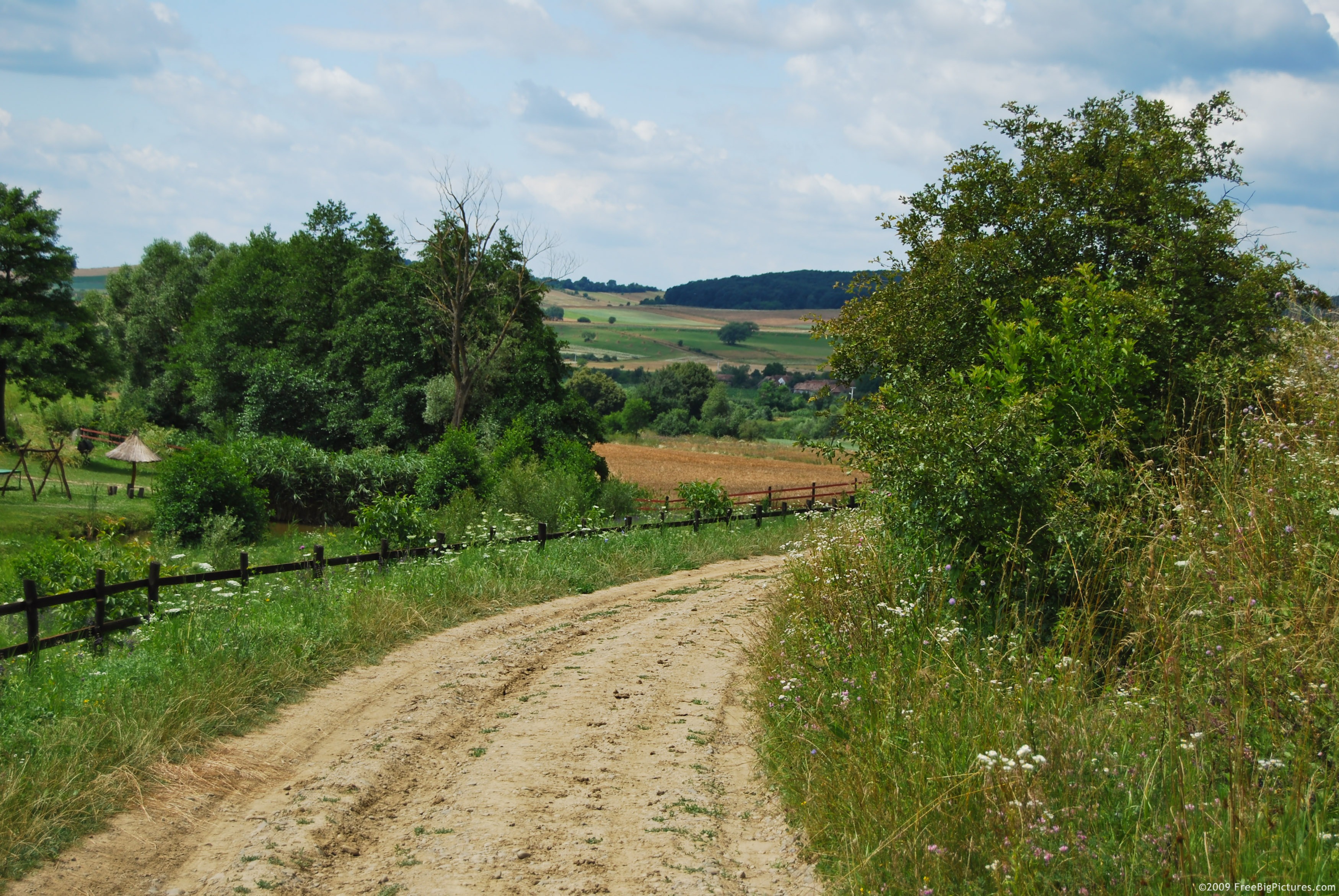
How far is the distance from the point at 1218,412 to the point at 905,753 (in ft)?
31.1

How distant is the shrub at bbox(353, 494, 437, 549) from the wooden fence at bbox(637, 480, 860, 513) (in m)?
8.81

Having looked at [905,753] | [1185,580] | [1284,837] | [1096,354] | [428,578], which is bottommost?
[428,578]

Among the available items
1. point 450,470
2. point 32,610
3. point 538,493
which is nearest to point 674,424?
point 450,470

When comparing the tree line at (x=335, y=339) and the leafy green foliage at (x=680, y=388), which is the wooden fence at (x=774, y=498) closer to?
the tree line at (x=335, y=339)

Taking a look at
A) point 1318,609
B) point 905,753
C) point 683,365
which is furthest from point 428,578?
point 683,365

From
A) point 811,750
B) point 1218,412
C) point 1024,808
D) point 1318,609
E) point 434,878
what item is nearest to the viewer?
point 1024,808

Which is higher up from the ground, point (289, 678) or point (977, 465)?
point (977, 465)

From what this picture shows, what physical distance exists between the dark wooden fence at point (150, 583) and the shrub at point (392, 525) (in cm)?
43

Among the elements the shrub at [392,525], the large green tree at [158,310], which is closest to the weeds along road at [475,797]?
the shrub at [392,525]

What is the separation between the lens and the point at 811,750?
6.15 meters

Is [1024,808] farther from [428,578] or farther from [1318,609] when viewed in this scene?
[428,578]

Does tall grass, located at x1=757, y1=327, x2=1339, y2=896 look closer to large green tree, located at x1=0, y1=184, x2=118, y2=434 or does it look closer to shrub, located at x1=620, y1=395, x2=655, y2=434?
large green tree, located at x1=0, y1=184, x2=118, y2=434

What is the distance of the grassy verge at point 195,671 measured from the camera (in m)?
5.62

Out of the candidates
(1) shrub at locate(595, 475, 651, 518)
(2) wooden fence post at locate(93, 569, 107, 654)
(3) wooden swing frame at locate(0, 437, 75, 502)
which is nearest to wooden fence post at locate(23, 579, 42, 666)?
(2) wooden fence post at locate(93, 569, 107, 654)
